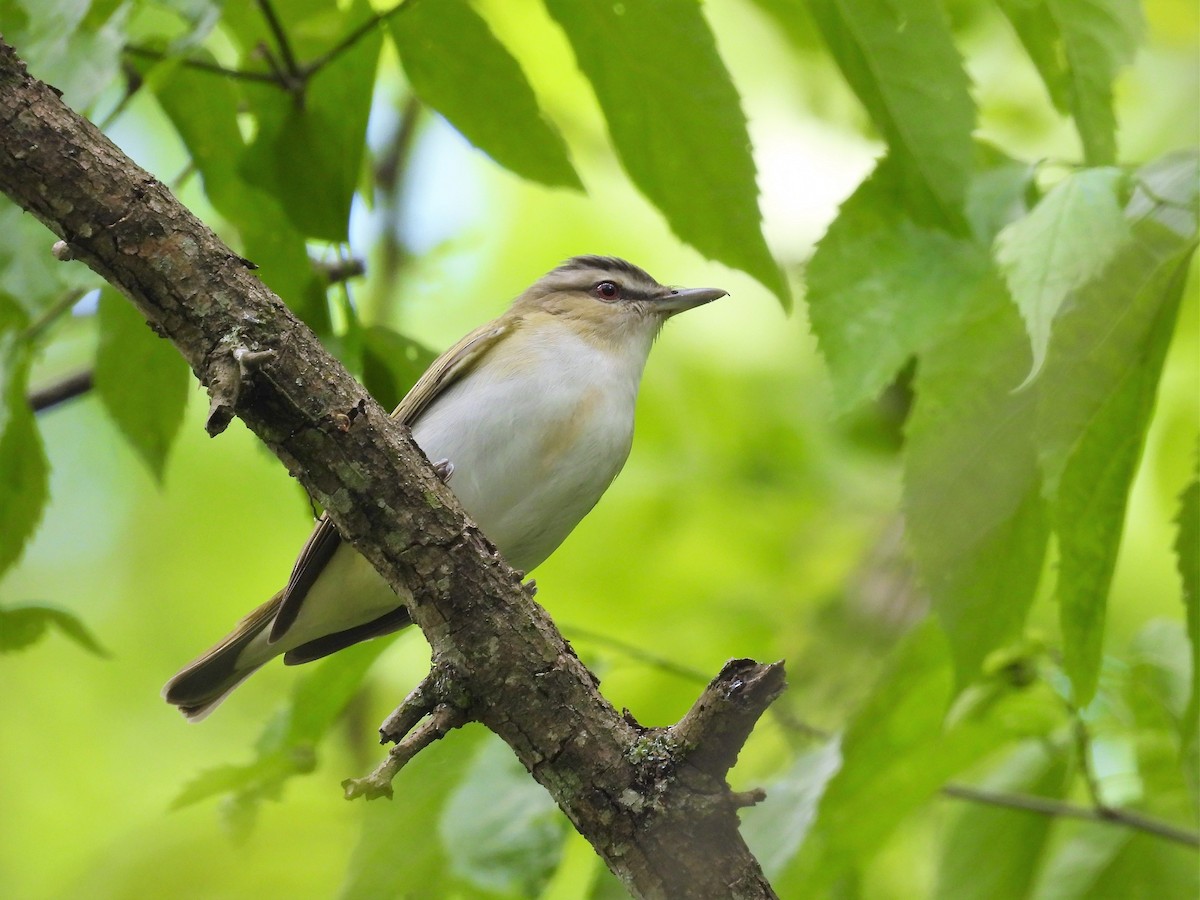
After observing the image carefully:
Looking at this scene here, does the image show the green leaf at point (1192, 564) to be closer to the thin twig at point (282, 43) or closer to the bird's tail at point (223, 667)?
the thin twig at point (282, 43)

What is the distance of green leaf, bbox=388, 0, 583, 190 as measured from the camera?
3.07 meters

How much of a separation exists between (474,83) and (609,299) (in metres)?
2.04

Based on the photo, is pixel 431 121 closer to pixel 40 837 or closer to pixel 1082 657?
pixel 40 837

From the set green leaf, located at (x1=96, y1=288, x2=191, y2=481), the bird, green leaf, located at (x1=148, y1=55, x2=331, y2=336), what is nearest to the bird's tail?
the bird

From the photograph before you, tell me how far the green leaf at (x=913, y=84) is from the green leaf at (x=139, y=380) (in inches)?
75.5

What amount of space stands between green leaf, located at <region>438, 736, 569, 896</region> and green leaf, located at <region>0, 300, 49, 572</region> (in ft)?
4.72

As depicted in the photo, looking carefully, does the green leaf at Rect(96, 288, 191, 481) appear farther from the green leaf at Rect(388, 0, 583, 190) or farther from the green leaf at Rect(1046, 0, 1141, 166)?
the green leaf at Rect(1046, 0, 1141, 166)

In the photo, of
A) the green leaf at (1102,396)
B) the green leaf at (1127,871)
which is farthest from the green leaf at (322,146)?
Answer: the green leaf at (1127,871)

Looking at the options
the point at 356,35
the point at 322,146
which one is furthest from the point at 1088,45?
the point at 322,146

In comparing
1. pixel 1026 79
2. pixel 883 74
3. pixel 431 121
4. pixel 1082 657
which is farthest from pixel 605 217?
pixel 1082 657

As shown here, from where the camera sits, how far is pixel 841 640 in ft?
20.9

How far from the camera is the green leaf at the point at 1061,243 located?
7.55ft

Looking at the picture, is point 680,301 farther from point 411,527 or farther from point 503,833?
point 411,527

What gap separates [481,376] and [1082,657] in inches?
87.4
